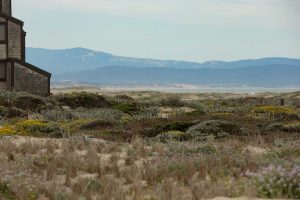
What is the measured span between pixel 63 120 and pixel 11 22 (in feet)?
69.5

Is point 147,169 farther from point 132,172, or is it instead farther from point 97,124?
point 97,124

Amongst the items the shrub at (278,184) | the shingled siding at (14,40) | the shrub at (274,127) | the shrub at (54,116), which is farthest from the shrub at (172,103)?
the shrub at (278,184)

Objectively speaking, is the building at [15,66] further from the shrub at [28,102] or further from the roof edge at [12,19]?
the shrub at [28,102]

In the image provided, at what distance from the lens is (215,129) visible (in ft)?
71.5

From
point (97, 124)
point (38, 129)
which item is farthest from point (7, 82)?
point (38, 129)

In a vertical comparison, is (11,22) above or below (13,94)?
above

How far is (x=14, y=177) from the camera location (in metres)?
10.2

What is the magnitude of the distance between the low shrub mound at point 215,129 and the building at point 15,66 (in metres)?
27.3

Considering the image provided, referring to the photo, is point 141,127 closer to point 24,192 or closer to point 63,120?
point 63,120

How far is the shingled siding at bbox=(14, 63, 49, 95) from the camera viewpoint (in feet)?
155

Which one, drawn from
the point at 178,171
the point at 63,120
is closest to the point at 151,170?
the point at 178,171

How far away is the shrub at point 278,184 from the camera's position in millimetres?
7895

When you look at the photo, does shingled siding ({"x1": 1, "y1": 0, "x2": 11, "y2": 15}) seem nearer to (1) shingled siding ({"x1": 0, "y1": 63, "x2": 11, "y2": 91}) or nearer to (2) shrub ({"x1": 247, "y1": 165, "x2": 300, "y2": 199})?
(1) shingled siding ({"x1": 0, "y1": 63, "x2": 11, "y2": 91})

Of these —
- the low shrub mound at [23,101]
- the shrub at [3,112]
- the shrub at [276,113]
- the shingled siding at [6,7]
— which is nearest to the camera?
the shrub at [276,113]
